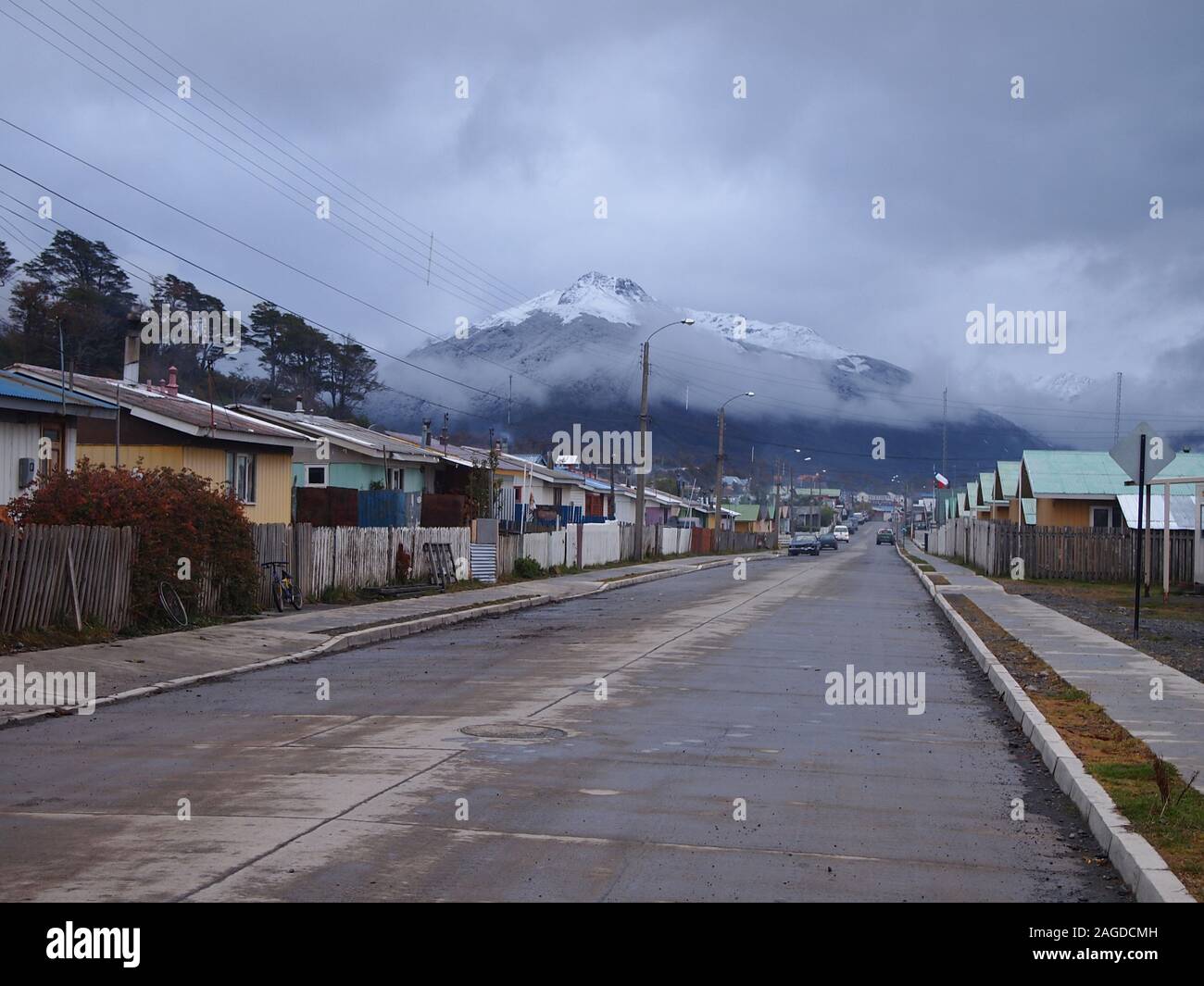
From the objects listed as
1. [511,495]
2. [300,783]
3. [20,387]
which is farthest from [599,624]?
[511,495]

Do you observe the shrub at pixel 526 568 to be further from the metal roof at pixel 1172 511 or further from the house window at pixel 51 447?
the metal roof at pixel 1172 511

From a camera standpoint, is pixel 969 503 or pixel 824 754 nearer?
pixel 824 754

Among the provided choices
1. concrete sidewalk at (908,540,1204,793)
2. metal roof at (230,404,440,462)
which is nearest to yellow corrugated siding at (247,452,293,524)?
metal roof at (230,404,440,462)

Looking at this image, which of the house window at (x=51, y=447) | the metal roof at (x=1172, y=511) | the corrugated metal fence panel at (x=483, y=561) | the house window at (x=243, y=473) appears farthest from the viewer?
the metal roof at (x=1172, y=511)

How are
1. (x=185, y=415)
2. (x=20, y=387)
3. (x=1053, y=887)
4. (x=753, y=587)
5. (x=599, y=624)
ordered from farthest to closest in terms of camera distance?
(x=753, y=587), (x=185, y=415), (x=599, y=624), (x=20, y=387), (x=1053, y=887)

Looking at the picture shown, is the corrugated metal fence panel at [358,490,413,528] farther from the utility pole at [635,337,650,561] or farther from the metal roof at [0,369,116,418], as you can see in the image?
the utility pole at [635,337,650,561]

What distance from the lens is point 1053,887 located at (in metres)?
7.01

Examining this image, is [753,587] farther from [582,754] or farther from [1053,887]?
[1053,887]

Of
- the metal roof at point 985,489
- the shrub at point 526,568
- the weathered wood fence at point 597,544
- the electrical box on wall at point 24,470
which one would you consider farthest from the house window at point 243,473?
the metal roof at point 985,489

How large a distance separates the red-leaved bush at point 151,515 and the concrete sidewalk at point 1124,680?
1309 cm

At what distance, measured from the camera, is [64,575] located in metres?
17.8

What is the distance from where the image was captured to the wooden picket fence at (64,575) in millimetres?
16828
